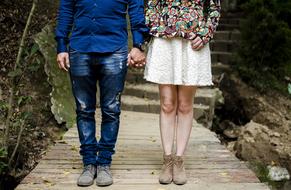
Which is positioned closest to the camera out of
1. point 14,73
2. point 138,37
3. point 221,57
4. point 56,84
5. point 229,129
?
point 138,37

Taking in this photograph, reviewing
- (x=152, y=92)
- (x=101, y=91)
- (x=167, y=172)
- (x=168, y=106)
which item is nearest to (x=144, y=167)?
(x=167, y=172)

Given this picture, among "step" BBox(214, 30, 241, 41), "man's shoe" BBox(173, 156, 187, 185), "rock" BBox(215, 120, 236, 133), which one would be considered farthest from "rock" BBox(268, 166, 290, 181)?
"step" BBox(214, 30, 241, 41)

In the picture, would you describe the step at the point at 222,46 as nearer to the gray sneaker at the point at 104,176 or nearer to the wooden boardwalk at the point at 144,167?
the wooden boardwalk at the point at 144,167

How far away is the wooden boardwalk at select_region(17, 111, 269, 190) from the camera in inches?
132

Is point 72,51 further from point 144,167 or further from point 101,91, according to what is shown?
point 144,167

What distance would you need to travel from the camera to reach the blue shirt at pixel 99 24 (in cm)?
315

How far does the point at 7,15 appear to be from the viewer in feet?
22.6

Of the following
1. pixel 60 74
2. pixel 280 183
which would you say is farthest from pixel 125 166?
pixel 60 74

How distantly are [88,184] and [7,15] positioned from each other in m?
4.36

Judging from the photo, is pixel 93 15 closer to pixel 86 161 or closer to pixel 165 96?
pixel 165 96

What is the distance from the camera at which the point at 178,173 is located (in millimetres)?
3396

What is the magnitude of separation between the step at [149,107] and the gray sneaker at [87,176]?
3144 millimetres

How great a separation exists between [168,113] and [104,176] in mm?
654

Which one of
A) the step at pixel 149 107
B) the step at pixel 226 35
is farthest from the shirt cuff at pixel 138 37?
the step at pixel 226 35
